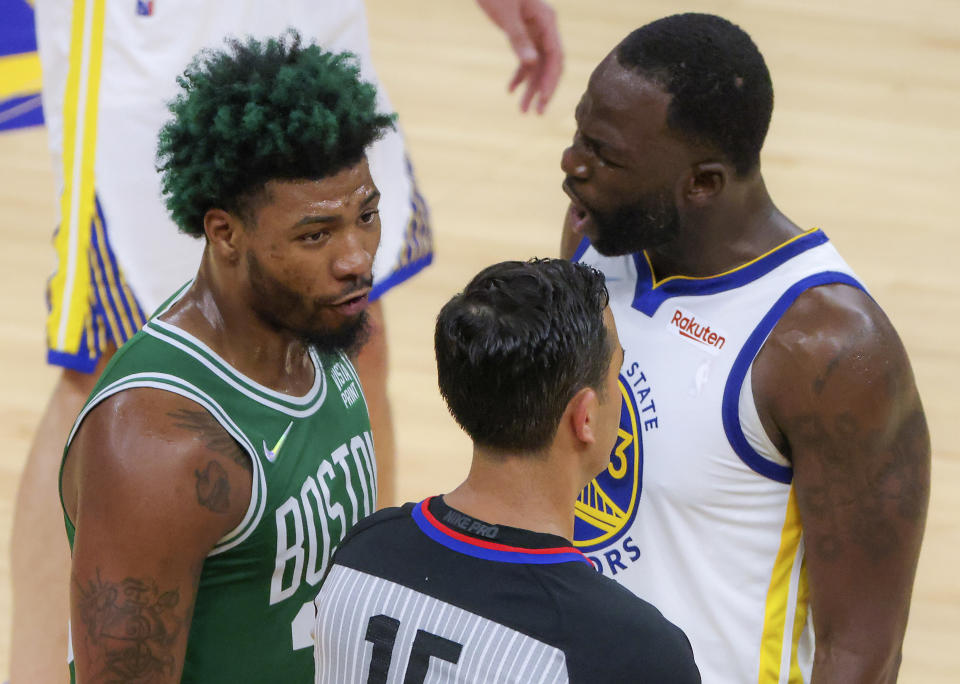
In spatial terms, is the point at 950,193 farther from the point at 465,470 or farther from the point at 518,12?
the point at 518,12

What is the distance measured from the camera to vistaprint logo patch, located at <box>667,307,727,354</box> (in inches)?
72.1

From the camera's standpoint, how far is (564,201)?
16.6ft

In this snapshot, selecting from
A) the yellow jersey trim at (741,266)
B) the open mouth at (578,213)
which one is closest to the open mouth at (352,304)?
the open mouth at (578,213)

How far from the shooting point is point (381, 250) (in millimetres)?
2707

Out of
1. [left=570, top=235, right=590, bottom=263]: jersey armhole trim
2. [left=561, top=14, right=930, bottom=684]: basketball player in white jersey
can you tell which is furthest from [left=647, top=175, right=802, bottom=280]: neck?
[left=570, top=235, right=590, bottom=263]: jersey armhole trim

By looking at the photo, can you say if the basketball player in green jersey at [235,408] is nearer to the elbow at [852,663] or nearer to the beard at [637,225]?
the beard at [637,225]

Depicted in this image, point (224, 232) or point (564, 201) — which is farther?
point (564, 201)

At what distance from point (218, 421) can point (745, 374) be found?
69cm

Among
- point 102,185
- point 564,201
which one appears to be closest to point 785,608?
point 102,185

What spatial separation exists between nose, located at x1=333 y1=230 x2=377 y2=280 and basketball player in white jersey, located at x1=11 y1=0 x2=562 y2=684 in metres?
0.75

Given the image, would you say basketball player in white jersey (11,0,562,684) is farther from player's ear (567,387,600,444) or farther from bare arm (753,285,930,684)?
player's ear (567,387,600,444)

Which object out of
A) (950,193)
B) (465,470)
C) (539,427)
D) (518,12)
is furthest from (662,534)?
(950,193)

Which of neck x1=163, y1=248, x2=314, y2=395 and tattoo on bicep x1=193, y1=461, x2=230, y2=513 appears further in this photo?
neck x1=163, y1=248, x2=314, y2=395

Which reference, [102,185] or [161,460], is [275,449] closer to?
[161,460]
